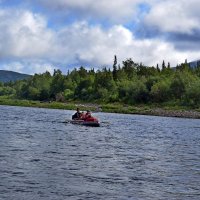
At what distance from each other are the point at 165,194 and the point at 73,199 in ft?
17.3

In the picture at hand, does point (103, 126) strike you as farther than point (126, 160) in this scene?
Yes

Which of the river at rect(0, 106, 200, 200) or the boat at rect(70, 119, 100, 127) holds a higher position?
the boat at rect(70, 119, 100, 127)

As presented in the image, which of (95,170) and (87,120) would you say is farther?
(87,120)

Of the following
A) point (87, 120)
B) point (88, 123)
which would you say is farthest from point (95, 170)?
point (88, 123)

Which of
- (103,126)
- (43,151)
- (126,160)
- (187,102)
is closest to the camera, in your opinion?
(126,160)

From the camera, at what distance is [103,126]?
75188 mm

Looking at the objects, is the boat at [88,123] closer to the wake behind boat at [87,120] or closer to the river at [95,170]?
the wake behind boat at [87,120]

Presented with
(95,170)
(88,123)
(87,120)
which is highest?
(87,120)

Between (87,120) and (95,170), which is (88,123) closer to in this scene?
(87,120)

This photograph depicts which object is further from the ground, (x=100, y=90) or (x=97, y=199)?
(x=100, y=90)

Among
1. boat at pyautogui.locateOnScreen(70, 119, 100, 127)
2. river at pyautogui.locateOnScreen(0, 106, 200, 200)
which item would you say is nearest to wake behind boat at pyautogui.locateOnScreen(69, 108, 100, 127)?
boat at pyautogui.locateOnScreen(70, 119, 100, 127)

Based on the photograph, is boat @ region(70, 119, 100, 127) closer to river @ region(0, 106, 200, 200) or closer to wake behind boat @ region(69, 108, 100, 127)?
wake behind boat @ region(69, 108, 100, 127)

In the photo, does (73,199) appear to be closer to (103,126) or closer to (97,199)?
(97,199)

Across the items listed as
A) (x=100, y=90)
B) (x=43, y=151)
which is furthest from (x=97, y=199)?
(x=100, y=90)
